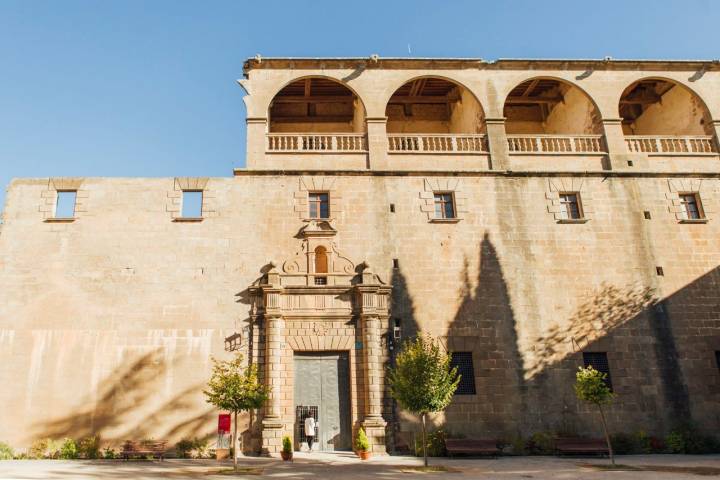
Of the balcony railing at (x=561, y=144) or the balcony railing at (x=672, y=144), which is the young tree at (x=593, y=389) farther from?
the balcony railing at (x=672, y=144)

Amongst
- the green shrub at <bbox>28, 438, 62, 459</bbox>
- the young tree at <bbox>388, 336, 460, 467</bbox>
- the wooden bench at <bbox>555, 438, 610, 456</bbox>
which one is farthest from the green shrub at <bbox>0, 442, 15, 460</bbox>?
the wooden bench at <bbox>555, 438, 610, 456</bbox>

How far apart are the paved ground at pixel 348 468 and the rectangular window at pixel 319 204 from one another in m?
8.70

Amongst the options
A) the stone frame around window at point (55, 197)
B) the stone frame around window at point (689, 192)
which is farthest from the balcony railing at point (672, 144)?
the stone frame around window at point (55, 197)

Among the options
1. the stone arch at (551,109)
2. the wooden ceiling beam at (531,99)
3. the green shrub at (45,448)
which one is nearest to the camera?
the green shrub at (45,448)

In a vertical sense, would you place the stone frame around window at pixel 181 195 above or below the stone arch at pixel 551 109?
below

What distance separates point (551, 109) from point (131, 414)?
74.7 ft

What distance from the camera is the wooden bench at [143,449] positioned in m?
17.4

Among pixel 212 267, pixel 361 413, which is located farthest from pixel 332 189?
pixel 361 413

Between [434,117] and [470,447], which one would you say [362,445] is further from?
[434,117]

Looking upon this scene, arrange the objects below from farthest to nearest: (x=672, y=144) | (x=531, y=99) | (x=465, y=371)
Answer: (x=531, y=99)
(x=672, y=144)
(x=465, y=371)

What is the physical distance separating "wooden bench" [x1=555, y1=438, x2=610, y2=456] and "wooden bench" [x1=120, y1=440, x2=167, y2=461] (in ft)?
41.8

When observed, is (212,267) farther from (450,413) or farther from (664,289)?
(664,289)

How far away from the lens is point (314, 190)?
21.6 meters

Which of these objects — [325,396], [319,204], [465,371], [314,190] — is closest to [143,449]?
[325,396]
